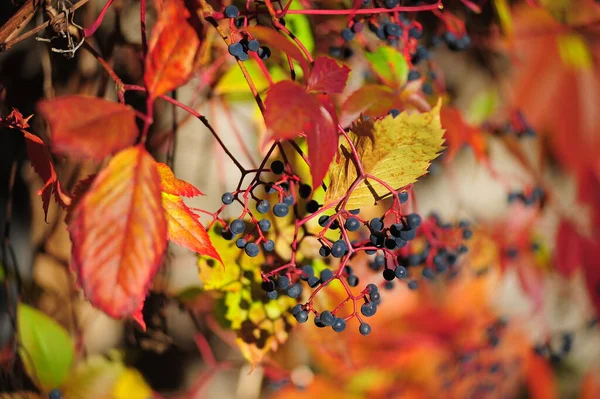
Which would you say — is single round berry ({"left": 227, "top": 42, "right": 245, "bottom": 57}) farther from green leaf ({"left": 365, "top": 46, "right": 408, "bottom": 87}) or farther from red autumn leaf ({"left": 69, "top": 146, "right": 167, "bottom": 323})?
green leaf ({"left": 365, "top": 46, "right": 408, "bottom": 87})

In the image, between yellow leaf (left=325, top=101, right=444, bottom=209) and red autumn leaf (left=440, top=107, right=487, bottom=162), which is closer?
yellow leaf (left=325, top=101, right=444, bottom=209)

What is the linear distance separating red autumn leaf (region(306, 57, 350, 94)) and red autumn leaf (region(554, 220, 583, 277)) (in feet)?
3.30

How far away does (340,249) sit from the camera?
0.48m

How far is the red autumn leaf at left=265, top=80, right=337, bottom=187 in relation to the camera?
0.38 metres

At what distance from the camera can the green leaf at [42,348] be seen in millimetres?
756

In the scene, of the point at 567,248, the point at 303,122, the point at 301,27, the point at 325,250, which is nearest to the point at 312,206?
the point at 325,250

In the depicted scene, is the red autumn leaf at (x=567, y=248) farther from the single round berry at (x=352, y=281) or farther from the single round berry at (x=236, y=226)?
the single round berry at (x=236, y=226)

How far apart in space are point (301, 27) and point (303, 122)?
350 millimetres

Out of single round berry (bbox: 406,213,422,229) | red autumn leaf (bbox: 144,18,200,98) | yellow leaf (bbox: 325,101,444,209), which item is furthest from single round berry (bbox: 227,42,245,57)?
single round berry (bbox: 406,213,422,229)

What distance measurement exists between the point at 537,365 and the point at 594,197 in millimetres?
490

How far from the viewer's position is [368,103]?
1.87 ft

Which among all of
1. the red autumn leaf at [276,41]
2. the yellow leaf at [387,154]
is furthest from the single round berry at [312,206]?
the red autumn leaf at [276,41]

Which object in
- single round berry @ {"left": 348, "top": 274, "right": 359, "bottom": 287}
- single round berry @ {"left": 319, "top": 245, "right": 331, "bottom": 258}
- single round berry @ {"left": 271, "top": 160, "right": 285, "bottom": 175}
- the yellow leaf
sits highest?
the yellow leaf

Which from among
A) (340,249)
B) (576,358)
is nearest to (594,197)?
(576,358)
